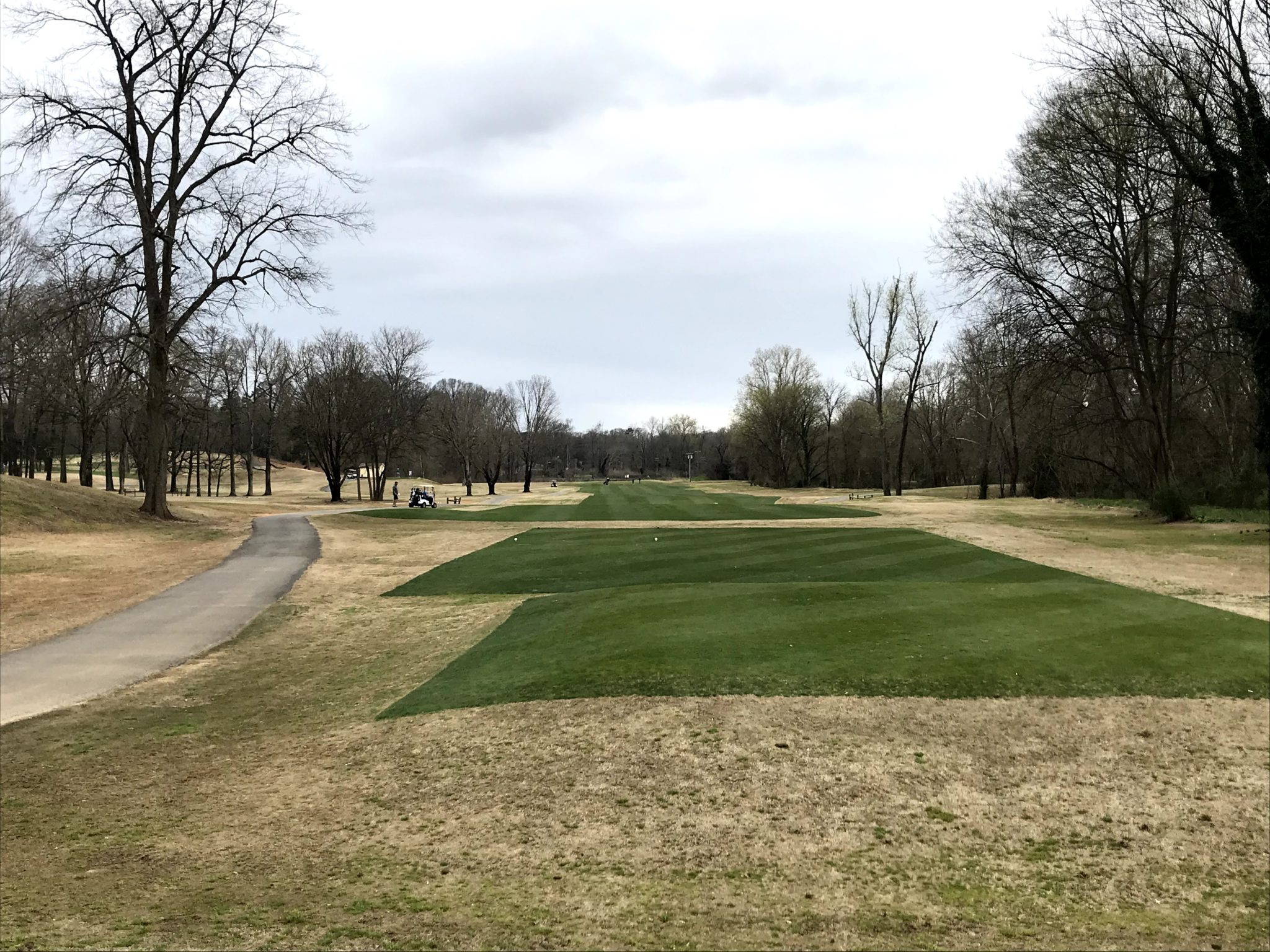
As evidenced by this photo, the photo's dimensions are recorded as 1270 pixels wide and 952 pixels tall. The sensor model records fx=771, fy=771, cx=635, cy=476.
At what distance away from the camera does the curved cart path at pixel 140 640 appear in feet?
31.9

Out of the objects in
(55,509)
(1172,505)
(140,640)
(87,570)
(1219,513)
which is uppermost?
(1172,505)

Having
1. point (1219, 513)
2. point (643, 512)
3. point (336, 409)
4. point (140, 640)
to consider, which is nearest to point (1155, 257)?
point (1219, 513)

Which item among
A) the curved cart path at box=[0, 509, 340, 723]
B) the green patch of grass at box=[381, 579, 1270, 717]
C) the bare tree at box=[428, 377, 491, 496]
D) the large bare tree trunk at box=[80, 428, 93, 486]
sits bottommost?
the curved cart path at box=[0, 509, 340, 723]

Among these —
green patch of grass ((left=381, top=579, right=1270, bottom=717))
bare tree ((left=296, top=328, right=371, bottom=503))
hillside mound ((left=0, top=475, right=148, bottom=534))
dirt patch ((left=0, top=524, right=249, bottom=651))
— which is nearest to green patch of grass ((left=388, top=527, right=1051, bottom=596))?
green patch of grass ((left=381, top=579, right=1270, bottom=717))

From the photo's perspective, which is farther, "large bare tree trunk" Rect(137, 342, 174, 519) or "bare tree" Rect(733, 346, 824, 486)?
"bare tree" Rect(733, 346, 824, 486)

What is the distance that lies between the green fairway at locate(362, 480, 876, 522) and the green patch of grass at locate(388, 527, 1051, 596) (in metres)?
10.2

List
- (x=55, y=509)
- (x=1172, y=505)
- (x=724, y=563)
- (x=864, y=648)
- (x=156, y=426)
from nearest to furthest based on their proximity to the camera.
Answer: (x=864, y=648), (x=724, y=563), (x=55, y=509), (x=1172, y=505), (x=156, y=426)

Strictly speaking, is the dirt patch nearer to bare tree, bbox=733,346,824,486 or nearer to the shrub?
the shrub

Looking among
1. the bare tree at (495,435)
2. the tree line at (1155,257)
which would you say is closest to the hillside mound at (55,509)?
the tree line at (1155,257)

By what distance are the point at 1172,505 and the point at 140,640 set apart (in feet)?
98.7

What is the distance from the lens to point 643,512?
38.9 m

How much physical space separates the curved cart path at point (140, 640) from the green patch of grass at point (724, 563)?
11.2 feet

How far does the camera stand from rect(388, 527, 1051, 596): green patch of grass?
15578 mm

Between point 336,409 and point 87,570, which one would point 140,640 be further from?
point 336,409
